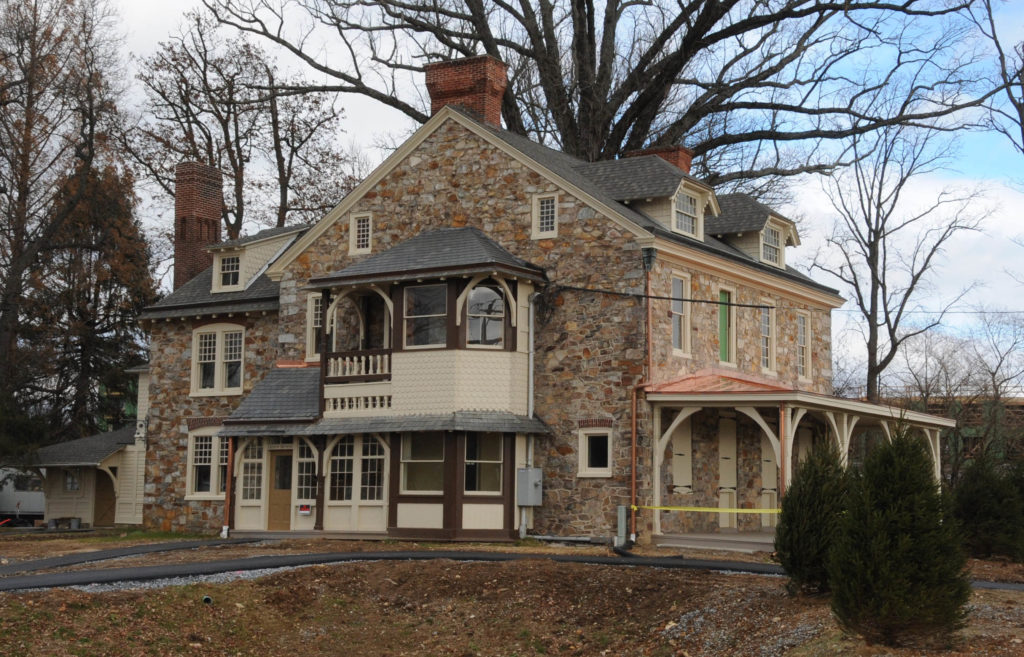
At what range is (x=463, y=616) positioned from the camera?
16.8m

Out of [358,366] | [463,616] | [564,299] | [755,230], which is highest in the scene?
[755,230]

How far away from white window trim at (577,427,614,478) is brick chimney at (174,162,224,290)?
15.0 metres

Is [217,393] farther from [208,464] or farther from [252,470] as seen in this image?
[252,470]

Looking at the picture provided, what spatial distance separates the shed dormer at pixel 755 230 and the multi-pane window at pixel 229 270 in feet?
40.6

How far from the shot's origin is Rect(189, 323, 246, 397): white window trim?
31031mm

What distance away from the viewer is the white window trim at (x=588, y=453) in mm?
24594

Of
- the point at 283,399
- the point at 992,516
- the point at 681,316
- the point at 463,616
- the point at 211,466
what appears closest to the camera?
the point at 463,616

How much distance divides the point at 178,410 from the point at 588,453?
12229mm

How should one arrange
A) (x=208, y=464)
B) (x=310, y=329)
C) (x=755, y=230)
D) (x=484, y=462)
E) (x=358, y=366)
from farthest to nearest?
(x=208, y=464), (x=755, y=230), (x=310, y=329), (x=358, y=366), (x=484, y=462)

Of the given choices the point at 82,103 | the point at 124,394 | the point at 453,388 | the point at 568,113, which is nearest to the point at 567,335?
the point at 453,388

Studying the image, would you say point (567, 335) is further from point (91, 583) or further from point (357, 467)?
point (91, 583)

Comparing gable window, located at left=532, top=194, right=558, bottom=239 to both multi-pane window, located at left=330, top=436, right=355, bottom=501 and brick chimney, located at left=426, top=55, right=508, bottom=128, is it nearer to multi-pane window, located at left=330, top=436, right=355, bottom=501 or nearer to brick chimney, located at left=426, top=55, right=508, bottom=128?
brick chimney, located at left=426, top=55, right=508, bottom=128

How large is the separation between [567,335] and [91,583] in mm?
11527

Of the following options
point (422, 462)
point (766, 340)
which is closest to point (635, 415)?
point (422, 462)
